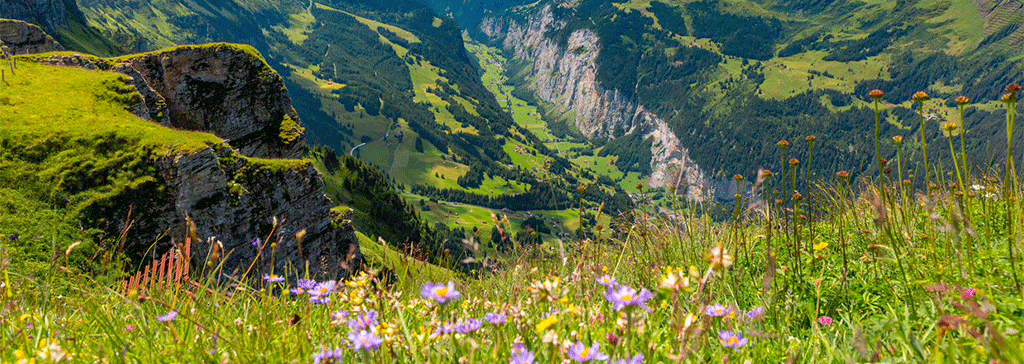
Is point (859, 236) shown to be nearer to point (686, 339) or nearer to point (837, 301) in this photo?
point (837, 301)

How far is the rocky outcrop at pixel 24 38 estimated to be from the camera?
50.4m

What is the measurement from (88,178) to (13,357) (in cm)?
2590

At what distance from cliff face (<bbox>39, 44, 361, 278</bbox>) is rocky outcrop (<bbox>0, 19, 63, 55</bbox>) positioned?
2254 centimetres

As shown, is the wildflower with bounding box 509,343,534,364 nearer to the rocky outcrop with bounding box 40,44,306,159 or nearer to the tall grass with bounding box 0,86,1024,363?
the tall grass with bounding box 0,86,1024,363

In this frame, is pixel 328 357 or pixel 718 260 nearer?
pixel 718 260

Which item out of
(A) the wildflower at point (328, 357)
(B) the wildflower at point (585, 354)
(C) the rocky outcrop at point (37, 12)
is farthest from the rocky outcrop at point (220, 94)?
(C) the rocky outcrop at point (37, 12)

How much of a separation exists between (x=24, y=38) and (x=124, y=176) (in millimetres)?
45923

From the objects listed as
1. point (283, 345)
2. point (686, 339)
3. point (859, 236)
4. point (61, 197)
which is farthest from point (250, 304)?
point (61, 197)

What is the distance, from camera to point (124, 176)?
23.2m

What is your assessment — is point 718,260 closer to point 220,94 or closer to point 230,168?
point 230,168

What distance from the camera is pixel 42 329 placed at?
2799 millimetres

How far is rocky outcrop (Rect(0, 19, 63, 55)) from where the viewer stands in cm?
5044

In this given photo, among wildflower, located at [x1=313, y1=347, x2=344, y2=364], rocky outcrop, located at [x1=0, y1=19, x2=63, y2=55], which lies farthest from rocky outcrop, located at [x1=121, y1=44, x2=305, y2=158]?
wildflower, located at [x1=313, y1=347, x2=344, y2=364]

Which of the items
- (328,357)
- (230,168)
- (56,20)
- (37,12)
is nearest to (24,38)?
(230,168)
